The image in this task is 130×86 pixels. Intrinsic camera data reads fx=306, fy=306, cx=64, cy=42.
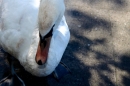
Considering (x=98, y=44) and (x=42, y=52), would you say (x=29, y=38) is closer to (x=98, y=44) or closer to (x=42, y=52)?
(x=42, y=52)

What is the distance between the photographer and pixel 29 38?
289 cm

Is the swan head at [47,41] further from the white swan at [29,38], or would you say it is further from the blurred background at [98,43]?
the blurred background at [98,43]

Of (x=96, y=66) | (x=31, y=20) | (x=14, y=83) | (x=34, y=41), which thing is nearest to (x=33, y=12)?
(x=31, y=20)

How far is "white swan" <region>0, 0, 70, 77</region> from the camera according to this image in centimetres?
274

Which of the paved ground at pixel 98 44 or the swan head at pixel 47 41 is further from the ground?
the swan head at pixel 47 41

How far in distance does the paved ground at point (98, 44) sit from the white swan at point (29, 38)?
2.08ft

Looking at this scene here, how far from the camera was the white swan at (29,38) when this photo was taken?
274cm

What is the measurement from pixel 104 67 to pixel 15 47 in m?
1.23

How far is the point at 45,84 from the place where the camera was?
11.3ft

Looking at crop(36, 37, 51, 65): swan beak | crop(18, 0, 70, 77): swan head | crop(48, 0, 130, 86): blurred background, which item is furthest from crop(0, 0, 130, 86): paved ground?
crop(36, 37, 51, 65): swan beak

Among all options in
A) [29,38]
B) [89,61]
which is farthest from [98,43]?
[29,38]

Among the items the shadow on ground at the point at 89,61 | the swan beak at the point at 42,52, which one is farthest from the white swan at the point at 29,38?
the shadow on ground at the point at 89,61

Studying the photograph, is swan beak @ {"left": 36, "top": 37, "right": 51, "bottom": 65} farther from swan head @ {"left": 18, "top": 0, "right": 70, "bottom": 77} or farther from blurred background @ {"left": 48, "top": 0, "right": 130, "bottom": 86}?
blurred background @ {"left": 48, "top": 0, "right": 130, "bottom": 86}

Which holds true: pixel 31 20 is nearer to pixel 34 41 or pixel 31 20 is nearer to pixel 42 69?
pixel 34 41
